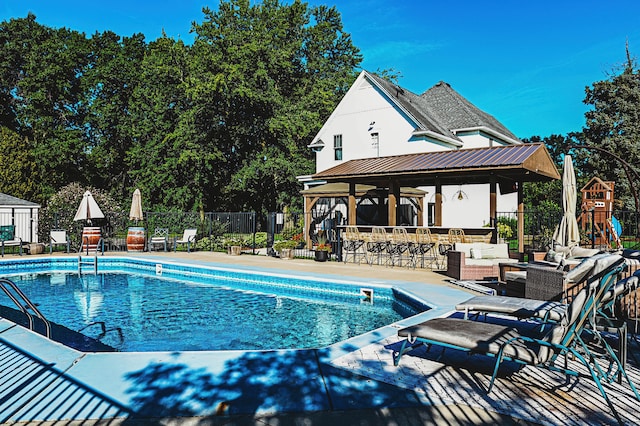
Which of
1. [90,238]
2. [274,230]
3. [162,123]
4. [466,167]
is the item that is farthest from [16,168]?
[466,167]

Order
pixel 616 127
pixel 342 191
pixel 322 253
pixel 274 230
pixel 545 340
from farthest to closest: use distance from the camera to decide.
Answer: pixel 616 127 → pixel 274 230 → pixel 342 191 → pixel 322 253 → pixel 545 340

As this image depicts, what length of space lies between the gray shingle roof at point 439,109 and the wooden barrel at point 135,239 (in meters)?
13.9

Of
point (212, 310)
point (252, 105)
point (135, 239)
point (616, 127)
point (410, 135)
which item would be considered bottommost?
point (212, 310)

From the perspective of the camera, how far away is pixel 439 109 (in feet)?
92.4

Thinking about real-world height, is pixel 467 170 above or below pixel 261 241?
above

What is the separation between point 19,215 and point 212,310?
21.4 metres

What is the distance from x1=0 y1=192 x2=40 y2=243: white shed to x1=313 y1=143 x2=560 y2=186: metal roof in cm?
1776

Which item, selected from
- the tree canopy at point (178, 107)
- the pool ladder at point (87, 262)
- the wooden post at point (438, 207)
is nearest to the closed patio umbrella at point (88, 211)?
the pool ladder at point (87, 262)

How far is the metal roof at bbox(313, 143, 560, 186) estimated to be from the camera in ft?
43.8

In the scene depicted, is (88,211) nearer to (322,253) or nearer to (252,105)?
(322,253)

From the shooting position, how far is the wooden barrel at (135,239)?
19281 millimetres

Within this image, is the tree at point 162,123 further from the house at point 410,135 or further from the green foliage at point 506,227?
the green foliage at point 506,227

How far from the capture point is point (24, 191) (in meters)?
31.9

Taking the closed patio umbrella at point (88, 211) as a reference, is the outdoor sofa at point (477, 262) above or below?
below
